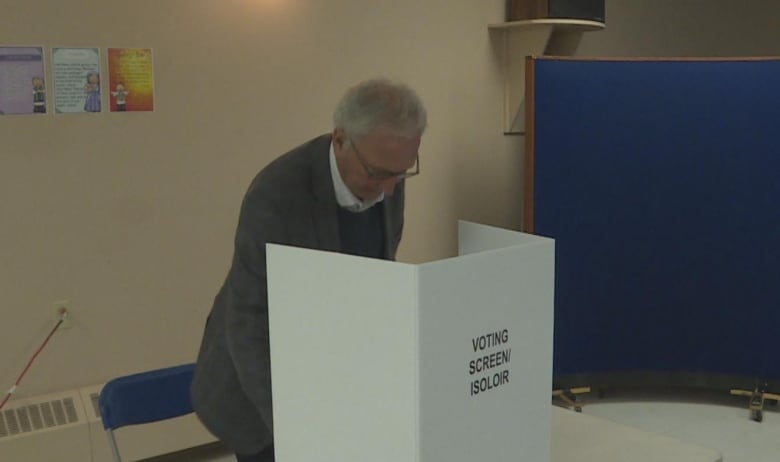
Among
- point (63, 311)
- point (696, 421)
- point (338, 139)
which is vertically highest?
point (338, 139)

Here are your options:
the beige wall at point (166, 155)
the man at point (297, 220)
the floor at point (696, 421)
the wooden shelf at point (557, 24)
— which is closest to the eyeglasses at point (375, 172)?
the man at point (297, 220)

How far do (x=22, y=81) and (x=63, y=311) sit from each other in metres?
0.81

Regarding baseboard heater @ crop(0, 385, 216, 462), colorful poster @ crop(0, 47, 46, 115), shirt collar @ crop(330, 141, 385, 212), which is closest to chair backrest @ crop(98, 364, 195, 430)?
shirt collar @ crop(330, 141, 385, 212)

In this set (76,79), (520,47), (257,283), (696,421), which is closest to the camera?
(257,283)

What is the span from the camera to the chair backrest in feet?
6.14

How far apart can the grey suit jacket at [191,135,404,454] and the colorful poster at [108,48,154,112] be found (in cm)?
159

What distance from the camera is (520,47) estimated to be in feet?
13.5

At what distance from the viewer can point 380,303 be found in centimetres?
93

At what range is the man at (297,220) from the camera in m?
1.42

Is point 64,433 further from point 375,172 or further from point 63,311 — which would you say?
point 375,172

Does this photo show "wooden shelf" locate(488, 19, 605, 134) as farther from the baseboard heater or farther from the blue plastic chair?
the blue plastic chair

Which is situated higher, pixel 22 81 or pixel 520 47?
pixel 520 47

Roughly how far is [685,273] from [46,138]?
2647mm

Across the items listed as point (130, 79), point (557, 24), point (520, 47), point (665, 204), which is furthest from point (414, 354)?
point (520, 47)
